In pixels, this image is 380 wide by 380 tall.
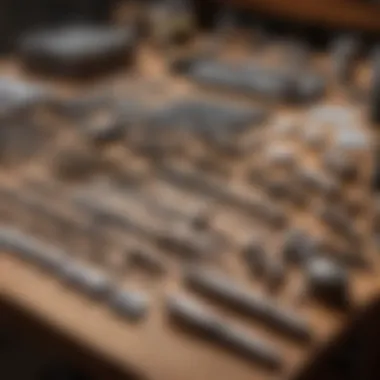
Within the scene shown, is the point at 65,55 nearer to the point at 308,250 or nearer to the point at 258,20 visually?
the point at 258,20

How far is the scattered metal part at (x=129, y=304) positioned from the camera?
2.65 feet

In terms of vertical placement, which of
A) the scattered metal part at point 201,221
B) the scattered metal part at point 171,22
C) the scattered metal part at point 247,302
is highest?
the scattered metal part at point 171,22

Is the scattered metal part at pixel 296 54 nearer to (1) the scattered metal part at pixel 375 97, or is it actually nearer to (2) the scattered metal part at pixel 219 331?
(1) the scattered metal part at pixel 375 97

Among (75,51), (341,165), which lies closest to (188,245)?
(341,165)

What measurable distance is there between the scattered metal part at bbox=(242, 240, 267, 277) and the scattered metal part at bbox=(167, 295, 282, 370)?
75 mm

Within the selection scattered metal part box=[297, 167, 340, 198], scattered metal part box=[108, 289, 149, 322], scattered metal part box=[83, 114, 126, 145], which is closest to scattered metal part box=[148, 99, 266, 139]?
scattered metal part box=[83, 114, 126, 145]

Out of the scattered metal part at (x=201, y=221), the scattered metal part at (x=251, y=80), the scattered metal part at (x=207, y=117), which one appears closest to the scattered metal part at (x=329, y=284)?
the scattered metal part at (x=201, y=221)

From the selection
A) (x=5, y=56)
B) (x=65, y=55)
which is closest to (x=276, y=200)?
(x=65, y=55)

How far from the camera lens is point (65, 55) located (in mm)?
1328

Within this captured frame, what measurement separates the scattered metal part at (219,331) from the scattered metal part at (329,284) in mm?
88

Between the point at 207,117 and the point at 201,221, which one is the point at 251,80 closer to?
the point at 207,117

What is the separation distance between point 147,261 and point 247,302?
12 cm

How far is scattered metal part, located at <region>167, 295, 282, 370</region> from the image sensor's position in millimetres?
750

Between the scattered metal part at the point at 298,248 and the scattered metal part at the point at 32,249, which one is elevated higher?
the scattered metal part at the point at 298,248
